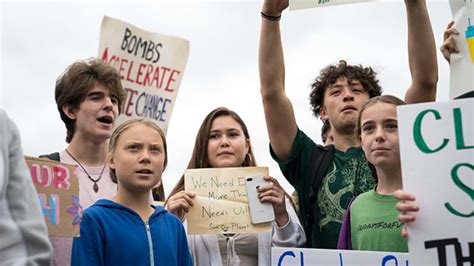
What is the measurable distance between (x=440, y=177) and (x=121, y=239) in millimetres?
1390

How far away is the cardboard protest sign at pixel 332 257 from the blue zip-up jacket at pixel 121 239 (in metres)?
0.50

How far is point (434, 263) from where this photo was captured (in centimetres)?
284

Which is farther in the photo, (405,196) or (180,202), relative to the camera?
(180,202)

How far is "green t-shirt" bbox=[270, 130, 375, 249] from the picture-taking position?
3.71 m

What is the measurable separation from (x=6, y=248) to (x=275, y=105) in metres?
2.07

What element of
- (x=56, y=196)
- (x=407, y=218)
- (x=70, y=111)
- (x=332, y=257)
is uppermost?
(x=70, y=111)

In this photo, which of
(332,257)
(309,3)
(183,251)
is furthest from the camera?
(309,3)

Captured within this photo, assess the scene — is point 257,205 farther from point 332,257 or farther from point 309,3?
point 309,3

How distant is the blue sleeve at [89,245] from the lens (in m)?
3.26

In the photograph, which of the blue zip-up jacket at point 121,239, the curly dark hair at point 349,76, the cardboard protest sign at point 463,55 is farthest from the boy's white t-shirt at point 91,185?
the cardboard protest sign at point 463,55

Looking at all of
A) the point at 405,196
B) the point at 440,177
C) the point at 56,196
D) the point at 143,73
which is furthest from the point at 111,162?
the point at 143,73

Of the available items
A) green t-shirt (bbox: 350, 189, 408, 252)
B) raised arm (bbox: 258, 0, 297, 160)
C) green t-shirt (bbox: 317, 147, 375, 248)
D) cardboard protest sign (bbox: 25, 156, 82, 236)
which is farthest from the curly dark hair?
cardboard protest sign (bbox: 25, 156, 82, 236)

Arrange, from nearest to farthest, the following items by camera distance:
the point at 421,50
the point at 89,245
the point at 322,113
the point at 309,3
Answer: the point at 89,245
the point at 421,50
the point at 309,3
the point at 322,113

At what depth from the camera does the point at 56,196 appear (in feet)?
9.82
